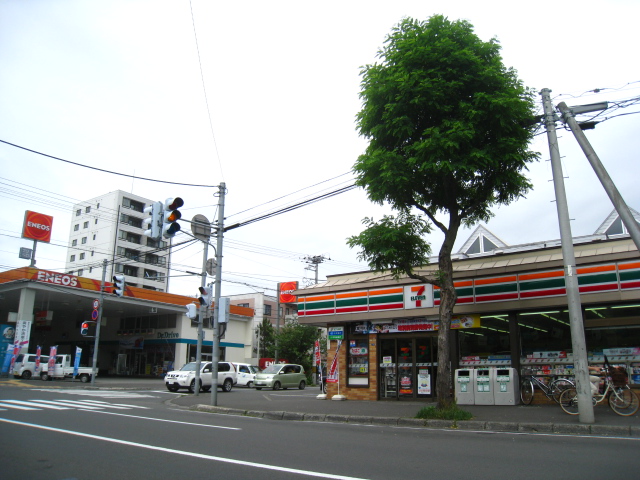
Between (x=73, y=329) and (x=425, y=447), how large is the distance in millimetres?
52871

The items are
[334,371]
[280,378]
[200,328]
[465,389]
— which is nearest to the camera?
[465,389]

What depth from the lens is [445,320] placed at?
41.0ft

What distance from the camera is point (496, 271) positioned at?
51.0ft

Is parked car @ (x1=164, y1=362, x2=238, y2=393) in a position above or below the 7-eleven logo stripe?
below

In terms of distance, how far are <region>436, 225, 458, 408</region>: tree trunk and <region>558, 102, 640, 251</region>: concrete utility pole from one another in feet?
12.0

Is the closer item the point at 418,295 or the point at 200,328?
the point at 418,295

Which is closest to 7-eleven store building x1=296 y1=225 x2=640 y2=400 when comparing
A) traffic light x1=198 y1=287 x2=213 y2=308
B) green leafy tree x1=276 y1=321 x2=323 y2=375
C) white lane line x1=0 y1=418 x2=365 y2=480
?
traffic light x1=198 y1=287 x2=213 y2=308

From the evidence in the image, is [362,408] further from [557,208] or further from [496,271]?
[557,208]

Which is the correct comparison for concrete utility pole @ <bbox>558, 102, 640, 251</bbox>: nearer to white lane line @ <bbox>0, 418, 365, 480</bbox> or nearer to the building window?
white lane line @ <bbox>0, 418, 365, 480</bbox>

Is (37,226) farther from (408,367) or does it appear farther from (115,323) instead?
(408,367)

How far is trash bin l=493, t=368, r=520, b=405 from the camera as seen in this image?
14.5 metres

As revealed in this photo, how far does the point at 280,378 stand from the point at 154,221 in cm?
2213

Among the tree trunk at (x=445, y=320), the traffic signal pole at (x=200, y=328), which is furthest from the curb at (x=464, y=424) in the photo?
the traffic signal pole at (x=200, y=328)

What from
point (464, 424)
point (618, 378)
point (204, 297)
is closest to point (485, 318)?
point (618, 378)
